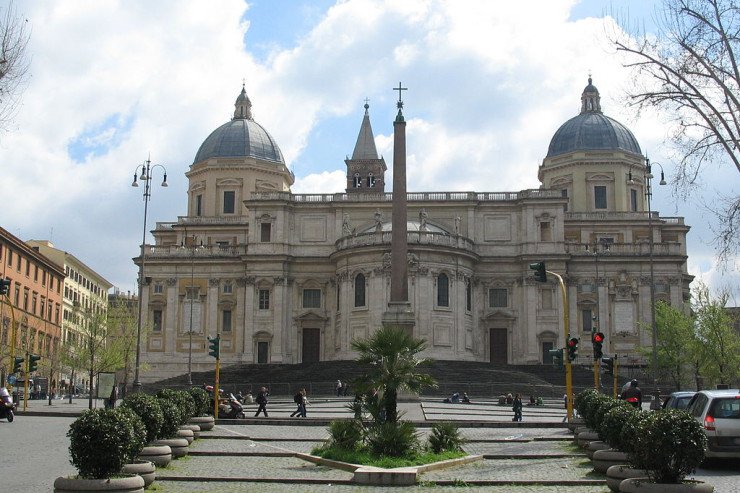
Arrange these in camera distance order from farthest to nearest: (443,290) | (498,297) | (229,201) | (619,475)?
(229,201) < (498,297) < (443,290) < (619,475)

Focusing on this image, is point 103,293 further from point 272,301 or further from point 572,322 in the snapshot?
point 572,322

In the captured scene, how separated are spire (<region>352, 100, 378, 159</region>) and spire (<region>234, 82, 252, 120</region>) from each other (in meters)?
11.4

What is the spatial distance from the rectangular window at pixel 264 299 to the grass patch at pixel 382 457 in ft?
179

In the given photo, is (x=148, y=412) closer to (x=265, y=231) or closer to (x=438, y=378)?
(x=438, y=378)

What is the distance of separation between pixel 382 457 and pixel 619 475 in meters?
5.76

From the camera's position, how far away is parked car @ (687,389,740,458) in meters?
19.7

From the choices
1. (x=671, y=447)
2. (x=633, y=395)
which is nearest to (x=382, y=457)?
(x=671, y=447)

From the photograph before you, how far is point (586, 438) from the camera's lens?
2375 centimetres

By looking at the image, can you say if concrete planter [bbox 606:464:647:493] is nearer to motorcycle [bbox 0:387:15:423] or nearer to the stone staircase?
motorcycle [bbox 0:387:15:423]

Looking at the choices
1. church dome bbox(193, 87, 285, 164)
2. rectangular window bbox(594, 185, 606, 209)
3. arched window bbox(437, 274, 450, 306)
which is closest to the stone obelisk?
arched window bbox(437, 274, 450, 306)

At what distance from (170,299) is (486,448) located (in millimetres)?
55707

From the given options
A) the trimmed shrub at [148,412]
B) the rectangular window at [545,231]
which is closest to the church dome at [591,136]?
the rectangular window at [545,231]

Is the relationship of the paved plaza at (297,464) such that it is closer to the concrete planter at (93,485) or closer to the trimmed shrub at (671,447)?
the concrete planter at (93,485)

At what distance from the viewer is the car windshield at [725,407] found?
65.4 ft
